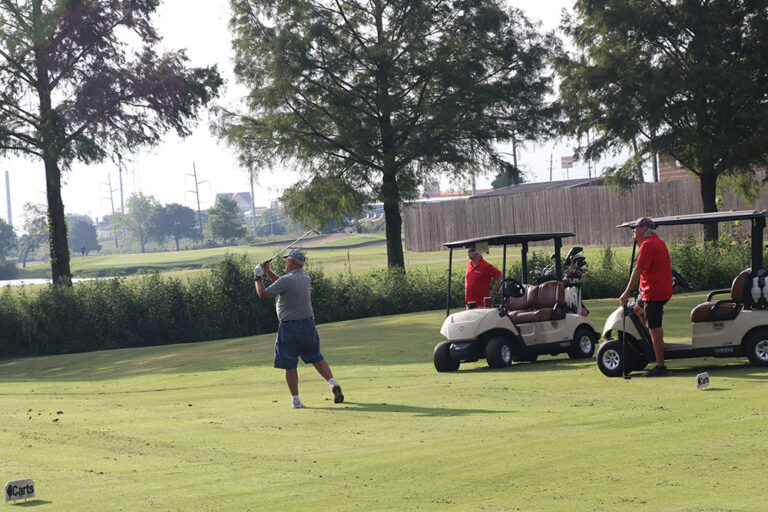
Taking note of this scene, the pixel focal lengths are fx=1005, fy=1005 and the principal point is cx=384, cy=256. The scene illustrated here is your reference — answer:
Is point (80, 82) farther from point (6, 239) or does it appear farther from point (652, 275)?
point (6, 239)

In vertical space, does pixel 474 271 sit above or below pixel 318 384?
above

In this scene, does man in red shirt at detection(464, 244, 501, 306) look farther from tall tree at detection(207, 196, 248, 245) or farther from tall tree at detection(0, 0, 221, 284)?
tall tree at detection(207, 196, 248, 245)

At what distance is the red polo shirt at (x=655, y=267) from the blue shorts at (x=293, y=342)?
409 cm

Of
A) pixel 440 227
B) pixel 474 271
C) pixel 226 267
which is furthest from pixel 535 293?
A: pixel 440 227

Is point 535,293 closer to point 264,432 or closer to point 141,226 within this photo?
point 264,432

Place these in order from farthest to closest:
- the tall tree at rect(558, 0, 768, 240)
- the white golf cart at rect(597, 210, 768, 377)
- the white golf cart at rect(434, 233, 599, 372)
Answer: the tall tree at rect(558, 0, 768, 240) → the white golf cart at rect(434, 233, 599, 372) → the white golf cart at rect(597, 210, 768, 377)

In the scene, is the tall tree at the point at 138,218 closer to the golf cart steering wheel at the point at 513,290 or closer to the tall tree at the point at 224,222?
the tall tree at the point at 224,222

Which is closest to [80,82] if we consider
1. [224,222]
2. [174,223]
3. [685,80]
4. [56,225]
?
[56,225]

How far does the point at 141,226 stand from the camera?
587 feet

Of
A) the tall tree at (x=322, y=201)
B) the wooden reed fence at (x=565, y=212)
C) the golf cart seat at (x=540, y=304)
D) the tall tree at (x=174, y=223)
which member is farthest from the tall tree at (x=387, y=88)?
the tall tree at (x=174, y=223)

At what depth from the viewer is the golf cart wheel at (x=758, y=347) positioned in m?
12.7

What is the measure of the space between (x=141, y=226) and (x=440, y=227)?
128964 mm

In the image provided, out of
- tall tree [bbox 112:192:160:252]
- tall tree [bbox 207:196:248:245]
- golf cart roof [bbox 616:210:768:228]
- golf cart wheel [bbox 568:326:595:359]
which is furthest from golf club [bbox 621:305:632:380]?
tall tree [bbox 112:192:160:252]

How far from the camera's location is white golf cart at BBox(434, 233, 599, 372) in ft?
48.2
